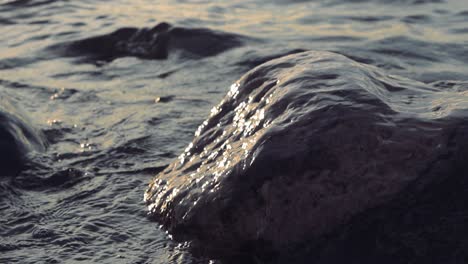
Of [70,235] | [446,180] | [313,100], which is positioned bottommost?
[70,235]

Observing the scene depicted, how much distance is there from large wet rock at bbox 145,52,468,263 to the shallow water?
271 mm

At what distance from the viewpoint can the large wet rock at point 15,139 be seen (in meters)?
4.80

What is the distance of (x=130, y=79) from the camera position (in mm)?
6832

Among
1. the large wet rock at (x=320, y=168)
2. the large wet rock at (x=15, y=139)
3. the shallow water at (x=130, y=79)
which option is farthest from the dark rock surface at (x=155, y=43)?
the large wet rock at (x=320, y=168)

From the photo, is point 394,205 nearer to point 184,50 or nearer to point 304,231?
point 304,231

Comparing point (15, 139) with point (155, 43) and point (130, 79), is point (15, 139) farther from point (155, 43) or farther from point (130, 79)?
point (155, 43)

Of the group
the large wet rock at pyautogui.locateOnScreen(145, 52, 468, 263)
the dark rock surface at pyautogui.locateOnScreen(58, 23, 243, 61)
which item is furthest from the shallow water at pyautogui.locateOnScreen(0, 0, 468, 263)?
the large wet rock at pyautogui.locateOnScreen(145, 52, 468, 263)

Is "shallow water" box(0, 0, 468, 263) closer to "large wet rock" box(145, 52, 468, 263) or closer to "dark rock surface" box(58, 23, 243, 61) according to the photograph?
"dark rock surface" box(58, 23, 243, 61)

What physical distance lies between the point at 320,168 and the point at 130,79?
3655mm

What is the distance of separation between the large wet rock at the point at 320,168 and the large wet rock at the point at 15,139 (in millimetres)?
1351

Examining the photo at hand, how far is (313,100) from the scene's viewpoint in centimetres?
372

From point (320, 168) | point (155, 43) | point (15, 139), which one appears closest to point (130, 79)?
point (155, 43)

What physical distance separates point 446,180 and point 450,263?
1.22 ft

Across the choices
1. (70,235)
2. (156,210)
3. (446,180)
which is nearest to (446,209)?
(446,180)
